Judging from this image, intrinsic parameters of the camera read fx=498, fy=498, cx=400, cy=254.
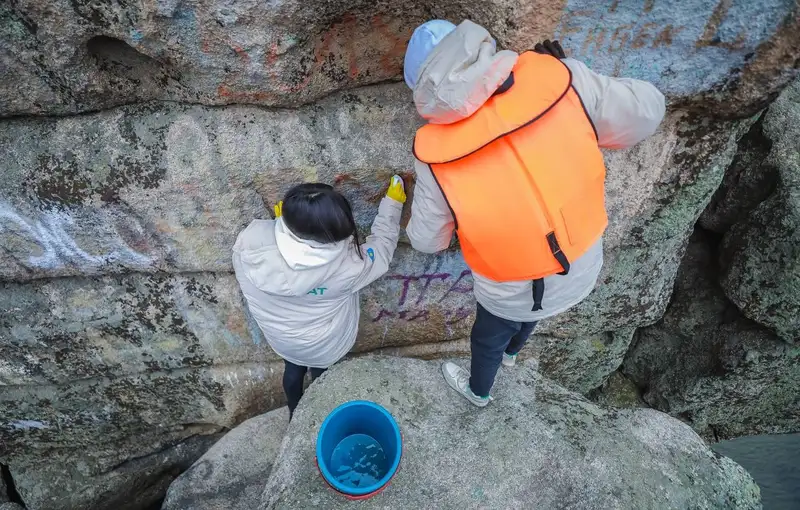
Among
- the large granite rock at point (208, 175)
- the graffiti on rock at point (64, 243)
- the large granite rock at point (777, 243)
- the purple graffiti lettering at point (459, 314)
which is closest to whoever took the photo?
the large granite rock at point (208, 175)

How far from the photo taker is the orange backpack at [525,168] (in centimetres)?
168

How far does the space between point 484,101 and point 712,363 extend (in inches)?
134

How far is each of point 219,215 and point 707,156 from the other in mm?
2597

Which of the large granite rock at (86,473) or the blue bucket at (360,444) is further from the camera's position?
the large granite rock at (86,473)

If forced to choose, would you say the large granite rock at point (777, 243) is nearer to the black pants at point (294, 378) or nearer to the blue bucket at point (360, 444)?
the blue bucket at point (360, 444)

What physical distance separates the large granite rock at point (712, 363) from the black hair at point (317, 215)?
3.16 meters

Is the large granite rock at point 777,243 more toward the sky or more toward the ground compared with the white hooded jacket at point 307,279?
more toward the ground

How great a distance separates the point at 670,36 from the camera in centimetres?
209

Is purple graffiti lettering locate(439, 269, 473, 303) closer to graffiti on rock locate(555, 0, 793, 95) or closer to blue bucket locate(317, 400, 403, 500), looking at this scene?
blue bucket locate(317, 400, 403, 500)

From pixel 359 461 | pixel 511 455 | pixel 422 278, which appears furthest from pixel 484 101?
pixel 359 461

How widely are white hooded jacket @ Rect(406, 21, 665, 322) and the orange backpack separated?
7 cm

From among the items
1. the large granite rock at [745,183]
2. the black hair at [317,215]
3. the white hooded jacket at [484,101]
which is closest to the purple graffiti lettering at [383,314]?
the white hooded jacket at [484,101]

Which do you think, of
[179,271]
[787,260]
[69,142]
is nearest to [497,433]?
[179,271]

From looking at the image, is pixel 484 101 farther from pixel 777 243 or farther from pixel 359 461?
pixel 777 243
